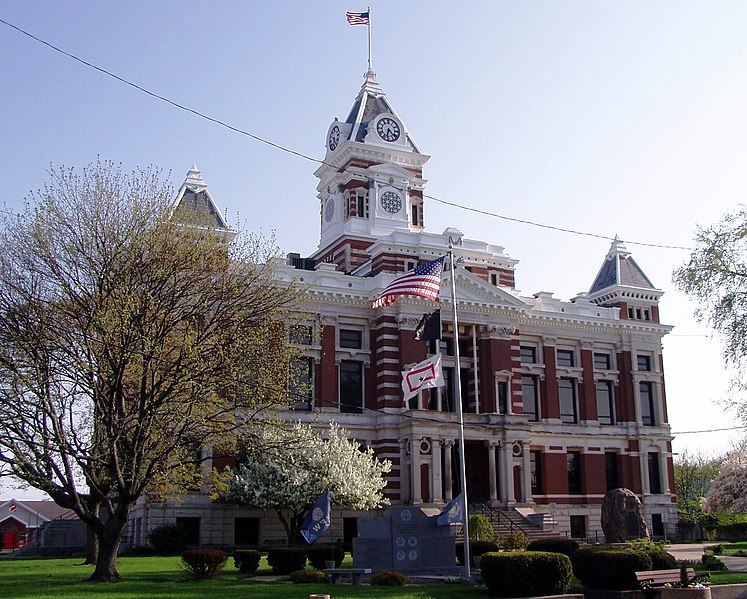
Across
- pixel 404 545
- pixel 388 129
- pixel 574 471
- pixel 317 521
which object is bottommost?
pixel 404 545

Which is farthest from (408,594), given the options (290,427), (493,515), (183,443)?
(493,515)

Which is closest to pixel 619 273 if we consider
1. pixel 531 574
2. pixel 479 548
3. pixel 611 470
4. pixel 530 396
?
pixel 530 396

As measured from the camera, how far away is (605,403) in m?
63.8

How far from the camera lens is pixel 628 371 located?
6406 centimetres

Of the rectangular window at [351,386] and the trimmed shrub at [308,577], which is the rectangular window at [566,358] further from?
the trimmed shrub at [308,577]

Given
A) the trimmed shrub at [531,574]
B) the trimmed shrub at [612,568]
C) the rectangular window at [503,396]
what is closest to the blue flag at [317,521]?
the trimmed shrub at [531,574]

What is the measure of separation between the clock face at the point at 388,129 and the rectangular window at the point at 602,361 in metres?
22.6

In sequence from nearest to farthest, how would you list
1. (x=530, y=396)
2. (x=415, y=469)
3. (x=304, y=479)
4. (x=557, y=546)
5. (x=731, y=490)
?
(x=557, y=546) → (x=304, y=479) → (x=415, y=469) → (x=731, y=490) → (x=530, y=396)

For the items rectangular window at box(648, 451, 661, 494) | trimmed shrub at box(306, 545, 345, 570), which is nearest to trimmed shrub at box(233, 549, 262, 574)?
trimmed shrub at box(306, 545, 345, 570)

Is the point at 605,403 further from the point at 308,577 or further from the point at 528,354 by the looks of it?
the point at 308,577

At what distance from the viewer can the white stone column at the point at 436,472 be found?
5216 cm

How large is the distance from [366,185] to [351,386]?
17511 millimetres

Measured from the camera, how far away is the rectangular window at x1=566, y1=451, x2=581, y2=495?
200ft

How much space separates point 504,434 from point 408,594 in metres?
31.8
